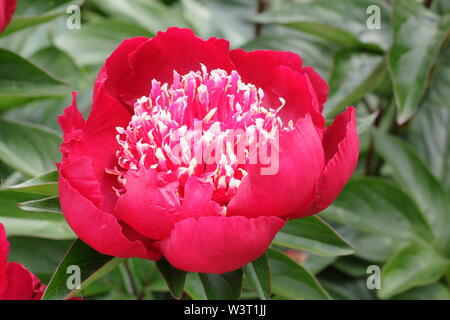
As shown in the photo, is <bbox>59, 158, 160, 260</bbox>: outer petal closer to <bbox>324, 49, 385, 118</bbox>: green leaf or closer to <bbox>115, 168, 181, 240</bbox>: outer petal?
<bbox>115, 168, 181, 240</bbox>: outer petal

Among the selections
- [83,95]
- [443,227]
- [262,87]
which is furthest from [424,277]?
[83,95]

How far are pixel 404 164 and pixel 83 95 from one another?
572 millimetres

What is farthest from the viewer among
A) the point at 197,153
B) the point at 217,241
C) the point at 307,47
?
the point at 307,47

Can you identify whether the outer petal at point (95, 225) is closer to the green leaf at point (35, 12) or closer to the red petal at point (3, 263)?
the red petal at point (3, 263)

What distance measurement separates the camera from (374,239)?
3.76 feet

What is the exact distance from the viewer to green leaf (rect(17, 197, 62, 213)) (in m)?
0.68

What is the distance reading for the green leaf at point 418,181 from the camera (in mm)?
1126

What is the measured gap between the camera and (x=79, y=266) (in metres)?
0.68

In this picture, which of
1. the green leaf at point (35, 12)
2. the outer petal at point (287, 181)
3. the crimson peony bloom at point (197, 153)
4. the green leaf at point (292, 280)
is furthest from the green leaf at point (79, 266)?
the green leaf at point (35, 12)

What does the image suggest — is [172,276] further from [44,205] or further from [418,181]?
[418,181]

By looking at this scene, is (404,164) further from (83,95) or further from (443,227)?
(83,95)

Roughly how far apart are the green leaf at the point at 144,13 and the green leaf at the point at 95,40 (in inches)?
3.6

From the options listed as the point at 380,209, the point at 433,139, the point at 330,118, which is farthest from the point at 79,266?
the point at 433,139

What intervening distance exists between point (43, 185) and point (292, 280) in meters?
0.35
